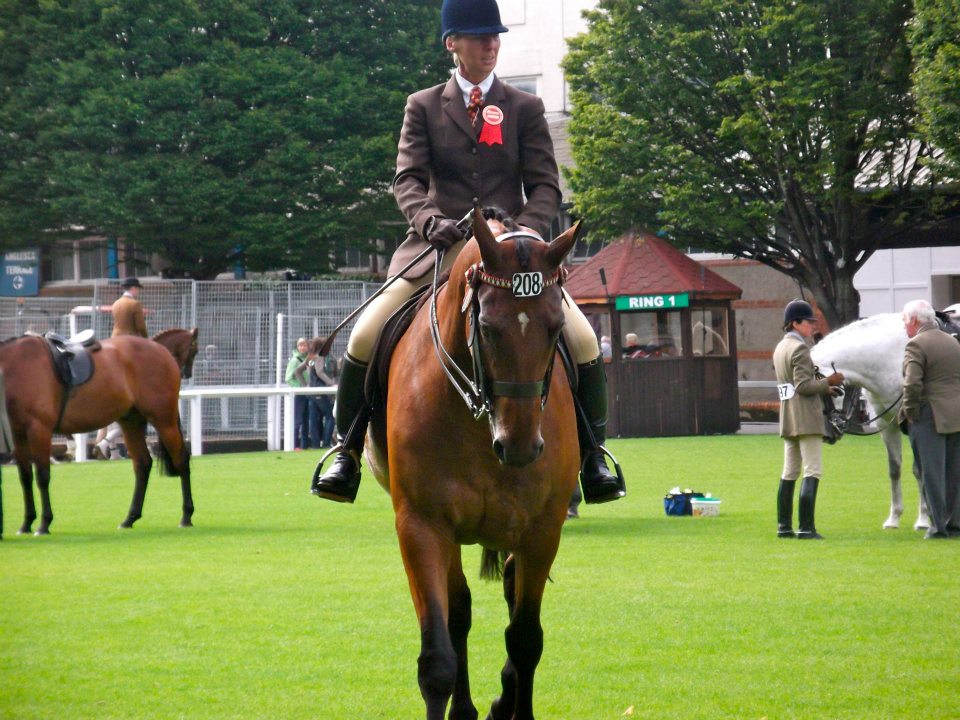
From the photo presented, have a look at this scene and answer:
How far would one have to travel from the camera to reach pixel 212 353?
1332 inches

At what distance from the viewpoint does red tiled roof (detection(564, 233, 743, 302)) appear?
36.2 meters

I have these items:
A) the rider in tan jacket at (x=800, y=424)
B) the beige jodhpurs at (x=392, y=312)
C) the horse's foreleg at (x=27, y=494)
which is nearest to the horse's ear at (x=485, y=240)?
the beige jodhpurs at (x=392, y=312)

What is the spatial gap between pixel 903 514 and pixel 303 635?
9.63 m

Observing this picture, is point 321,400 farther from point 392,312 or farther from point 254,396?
point 392,312

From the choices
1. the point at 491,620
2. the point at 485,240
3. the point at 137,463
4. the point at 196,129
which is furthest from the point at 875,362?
the point at 196,129

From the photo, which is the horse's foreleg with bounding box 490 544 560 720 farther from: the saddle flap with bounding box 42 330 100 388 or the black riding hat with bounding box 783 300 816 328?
the saddle flap with bounding box 42 330 100 388

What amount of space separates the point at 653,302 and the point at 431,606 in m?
30.3

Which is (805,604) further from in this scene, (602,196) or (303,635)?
(602,196)

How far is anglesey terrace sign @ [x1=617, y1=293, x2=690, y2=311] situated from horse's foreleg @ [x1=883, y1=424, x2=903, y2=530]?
19133mm

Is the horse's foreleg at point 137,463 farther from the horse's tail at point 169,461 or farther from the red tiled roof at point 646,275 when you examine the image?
the red tiled roof at point 646,275

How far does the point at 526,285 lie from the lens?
5.71 m

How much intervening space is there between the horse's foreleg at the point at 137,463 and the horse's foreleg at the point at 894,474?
8624mm

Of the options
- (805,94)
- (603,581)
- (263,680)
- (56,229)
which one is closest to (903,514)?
(603,581)

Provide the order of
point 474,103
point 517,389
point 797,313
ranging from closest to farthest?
1. point 517,389
2. point 474,103
3. point 797,313
